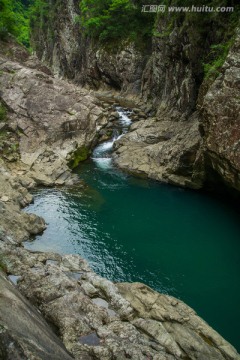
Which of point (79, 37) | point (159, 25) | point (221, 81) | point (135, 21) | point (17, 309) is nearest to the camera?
point (17, 309)

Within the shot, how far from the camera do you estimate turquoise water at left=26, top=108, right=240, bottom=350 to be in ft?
47.6

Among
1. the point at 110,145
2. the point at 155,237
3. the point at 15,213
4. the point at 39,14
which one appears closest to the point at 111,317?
the point at 155,237

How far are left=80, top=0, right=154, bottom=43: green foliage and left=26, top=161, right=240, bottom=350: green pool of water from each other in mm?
26717

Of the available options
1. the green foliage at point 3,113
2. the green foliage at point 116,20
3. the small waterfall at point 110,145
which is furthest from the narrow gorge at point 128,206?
the green foliage at point 116,20

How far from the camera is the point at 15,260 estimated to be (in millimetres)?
11352

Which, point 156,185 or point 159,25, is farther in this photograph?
point 159,25

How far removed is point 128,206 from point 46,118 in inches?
443

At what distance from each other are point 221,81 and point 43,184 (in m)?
13.2

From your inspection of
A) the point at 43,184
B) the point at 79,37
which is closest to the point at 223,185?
the point at 43,184

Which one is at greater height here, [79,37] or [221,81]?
[79,37]

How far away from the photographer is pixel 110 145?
3097 centimetres

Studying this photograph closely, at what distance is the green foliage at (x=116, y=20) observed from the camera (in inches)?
1650

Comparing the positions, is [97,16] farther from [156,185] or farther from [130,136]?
[156,185]

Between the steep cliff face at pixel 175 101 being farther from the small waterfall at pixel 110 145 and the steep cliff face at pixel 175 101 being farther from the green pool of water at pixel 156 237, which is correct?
the green pool of water at pixel 156 237
